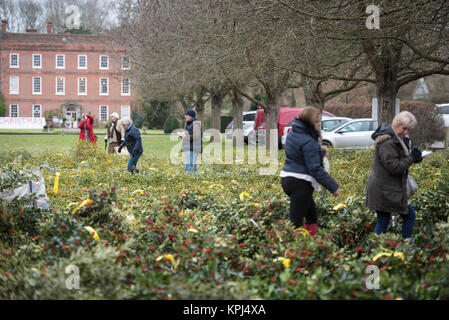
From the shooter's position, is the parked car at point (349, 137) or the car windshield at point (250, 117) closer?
the parked car at point (349, 137)

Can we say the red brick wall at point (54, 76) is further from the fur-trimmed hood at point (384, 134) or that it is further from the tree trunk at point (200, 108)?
the fur-trimmed hood at point (384, 134)

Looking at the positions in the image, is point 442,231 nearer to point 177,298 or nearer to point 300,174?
point 300,174

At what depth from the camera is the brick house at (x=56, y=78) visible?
6444 centimetres

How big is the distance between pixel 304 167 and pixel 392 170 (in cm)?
90

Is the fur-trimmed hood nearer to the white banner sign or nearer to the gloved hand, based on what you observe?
the gloved hand

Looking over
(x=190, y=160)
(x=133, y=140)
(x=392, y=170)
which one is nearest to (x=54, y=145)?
(x=133, y=140)

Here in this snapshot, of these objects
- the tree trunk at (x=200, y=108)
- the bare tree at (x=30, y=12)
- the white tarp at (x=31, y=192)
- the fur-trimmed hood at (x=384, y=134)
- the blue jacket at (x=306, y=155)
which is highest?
the bare tree at (x=30, y=12)

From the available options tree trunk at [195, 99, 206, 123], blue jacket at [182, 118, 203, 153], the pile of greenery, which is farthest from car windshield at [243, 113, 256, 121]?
the pile of greenery

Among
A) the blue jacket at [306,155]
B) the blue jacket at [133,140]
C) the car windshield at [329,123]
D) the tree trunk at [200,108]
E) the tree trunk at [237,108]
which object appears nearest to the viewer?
the blue jacket at [306,155]

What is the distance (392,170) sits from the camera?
5.45 metres

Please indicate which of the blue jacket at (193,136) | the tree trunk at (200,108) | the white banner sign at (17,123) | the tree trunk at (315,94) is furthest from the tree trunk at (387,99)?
the white banner sign at (17,123)

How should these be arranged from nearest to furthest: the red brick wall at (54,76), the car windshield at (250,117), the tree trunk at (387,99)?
1. the tree trunk at (387,99)
2. the car windshield at (250,117)
3. the red brick wall at (54,76)

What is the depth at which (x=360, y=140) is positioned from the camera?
70.4ft

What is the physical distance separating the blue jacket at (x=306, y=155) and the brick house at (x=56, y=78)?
60730 mm
